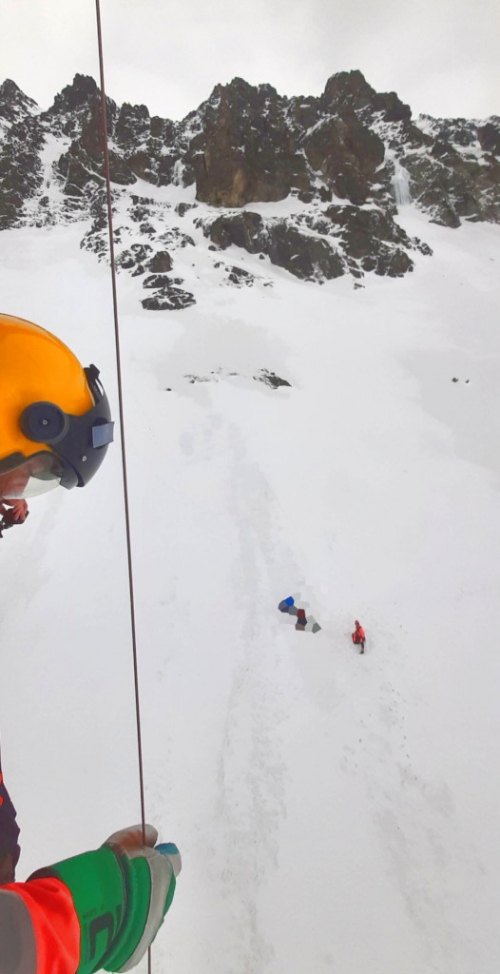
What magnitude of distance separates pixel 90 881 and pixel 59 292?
31.0 meters

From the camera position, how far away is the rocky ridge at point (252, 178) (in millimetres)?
35156

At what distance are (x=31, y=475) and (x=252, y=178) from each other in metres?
48.7

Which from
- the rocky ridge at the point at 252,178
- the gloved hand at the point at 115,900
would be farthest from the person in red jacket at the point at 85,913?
the rocky ridge at the point at 252,178

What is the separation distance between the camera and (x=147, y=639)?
7.55m

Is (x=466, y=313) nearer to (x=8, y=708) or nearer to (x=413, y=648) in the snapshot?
(x=413, y=648)

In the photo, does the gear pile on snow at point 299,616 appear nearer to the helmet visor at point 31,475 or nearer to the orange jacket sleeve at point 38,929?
the helmet visor at point 31,475

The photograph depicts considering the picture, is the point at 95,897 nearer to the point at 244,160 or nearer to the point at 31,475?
the point at 31,475

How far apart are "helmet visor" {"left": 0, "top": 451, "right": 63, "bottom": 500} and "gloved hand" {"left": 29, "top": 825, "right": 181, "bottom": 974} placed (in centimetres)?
178

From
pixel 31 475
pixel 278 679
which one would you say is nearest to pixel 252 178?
pixel 278 679

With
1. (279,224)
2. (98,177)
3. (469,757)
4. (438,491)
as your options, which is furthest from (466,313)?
(98,177)

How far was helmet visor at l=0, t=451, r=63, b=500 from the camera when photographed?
2441mm

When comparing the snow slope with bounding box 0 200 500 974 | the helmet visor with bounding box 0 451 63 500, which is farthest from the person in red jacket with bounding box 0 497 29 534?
the snow slope with bounding box 0 200 500 974

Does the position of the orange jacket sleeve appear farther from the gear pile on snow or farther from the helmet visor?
the gear pile on snow

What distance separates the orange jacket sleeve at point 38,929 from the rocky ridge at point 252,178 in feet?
96.3
